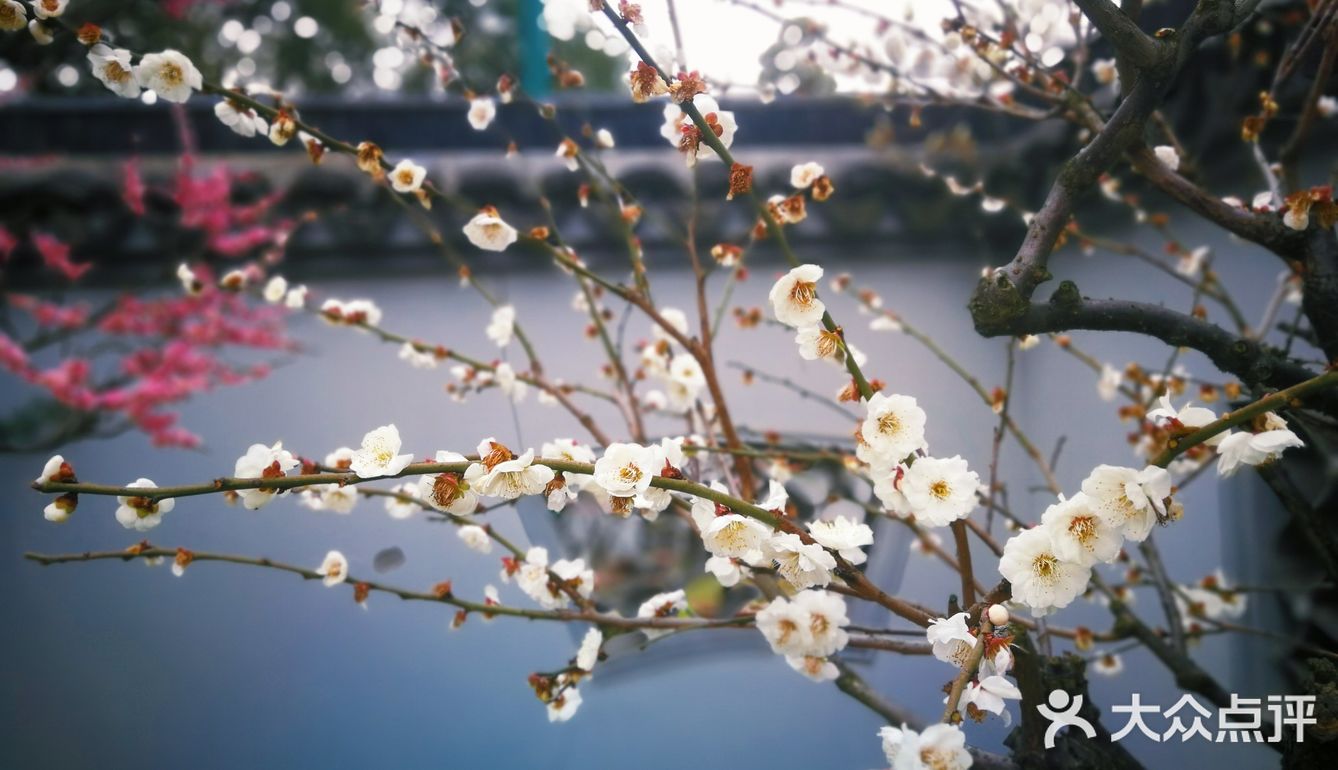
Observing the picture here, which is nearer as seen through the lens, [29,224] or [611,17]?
[611,17]

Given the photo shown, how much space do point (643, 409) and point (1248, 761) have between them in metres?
1.81

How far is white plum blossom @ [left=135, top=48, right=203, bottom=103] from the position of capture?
4.07ft

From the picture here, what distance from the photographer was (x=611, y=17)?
1.01 metres

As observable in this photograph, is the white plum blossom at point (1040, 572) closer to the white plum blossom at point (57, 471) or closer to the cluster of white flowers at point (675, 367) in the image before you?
the cluster of white flowers at point (675, 367)

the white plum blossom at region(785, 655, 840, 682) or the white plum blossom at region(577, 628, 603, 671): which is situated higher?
the white plum blossom at region(785, 655, 840, 682)

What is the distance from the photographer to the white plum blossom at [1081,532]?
2.91 ft

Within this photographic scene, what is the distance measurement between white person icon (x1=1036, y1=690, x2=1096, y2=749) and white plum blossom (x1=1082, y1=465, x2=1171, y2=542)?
1.26ft

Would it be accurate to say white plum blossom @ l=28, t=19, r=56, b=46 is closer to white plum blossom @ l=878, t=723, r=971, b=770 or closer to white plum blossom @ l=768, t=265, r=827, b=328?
white plum blossom @ l=768, t=265, r=827, b=328

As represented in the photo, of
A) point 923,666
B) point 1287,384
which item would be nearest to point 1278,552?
point 923,666

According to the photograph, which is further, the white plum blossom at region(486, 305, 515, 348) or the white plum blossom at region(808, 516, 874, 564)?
the white plum blossom at region(486, 305, 515, 348)

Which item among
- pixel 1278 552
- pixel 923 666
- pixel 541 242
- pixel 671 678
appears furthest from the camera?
pixel 671 678

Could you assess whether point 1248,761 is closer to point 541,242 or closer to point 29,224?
point 541,242

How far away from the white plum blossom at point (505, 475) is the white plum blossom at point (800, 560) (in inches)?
10.5

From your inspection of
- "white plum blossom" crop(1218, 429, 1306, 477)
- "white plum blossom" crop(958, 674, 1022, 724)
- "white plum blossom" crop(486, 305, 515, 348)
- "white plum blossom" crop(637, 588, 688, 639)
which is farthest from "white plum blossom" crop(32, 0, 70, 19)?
"white plum blossom" crop(1218, 429, 1306, 477)
